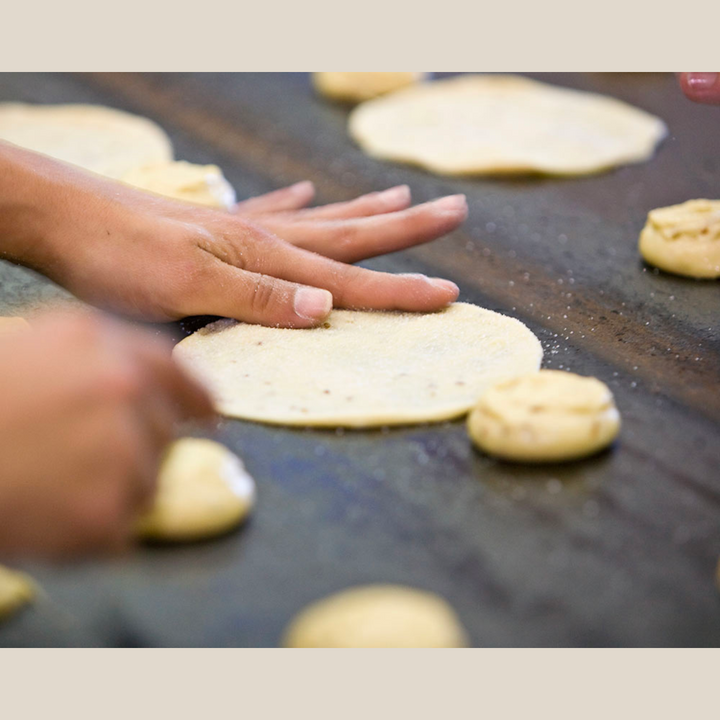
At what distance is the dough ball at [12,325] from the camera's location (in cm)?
157

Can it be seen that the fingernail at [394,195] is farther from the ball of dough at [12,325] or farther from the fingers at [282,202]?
the ball of dough at [12,325]

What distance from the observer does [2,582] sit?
1185mm

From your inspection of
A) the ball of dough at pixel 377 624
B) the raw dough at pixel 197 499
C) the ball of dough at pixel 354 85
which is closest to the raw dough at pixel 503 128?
the ball of dough at pixel 354 85

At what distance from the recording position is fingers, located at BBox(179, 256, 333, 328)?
5.52 ft

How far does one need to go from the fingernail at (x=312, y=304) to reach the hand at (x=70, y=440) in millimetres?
629

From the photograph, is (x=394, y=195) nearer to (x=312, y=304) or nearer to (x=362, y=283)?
(x=362, y=283)

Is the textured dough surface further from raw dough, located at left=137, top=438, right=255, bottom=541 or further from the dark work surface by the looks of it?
raw dough, located at left=137, top=438, right=255, bottom=541

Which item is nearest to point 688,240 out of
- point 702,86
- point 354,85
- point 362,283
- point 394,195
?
point 702,86

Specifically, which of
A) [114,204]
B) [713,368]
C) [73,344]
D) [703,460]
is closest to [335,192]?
[114,204]

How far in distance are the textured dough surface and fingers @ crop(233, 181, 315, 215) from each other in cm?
47

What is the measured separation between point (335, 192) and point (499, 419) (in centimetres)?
124

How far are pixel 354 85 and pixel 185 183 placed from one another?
39.1 inches

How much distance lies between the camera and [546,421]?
1359 millimetres

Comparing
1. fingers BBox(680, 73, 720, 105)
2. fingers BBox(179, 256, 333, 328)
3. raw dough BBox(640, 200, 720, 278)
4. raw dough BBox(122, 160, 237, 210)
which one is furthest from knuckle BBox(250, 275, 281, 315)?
fingers BBox(680, 73, 720, 105)
